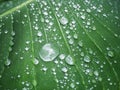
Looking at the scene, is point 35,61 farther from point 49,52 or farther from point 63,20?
point 63,20

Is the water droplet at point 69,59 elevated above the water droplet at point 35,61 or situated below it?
below

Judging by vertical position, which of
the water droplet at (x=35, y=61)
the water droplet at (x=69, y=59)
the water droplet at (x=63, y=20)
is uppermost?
the water droplet at (x=63, y=20)

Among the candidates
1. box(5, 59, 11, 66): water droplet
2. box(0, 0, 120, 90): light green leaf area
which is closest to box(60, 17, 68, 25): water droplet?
box(0, 0, 120, 90): light green leaf area

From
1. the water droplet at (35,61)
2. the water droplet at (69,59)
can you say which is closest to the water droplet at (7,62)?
the water droplet at (35,61)

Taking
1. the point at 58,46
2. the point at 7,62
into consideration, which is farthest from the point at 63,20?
the point at 7,62

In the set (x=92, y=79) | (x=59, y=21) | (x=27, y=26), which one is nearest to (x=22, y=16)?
(x=27, y=26)

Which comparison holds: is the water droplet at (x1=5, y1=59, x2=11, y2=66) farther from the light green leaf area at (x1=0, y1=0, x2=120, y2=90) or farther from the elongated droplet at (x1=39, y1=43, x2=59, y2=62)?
the elongated droplet at (x1=39, y1=43, x2=59, y2=62)

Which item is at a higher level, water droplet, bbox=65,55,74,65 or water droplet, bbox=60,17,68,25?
water droplet, bbox=60,17,68,25

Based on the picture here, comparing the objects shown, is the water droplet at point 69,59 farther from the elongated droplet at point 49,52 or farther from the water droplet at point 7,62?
the water droplet at point 7,62
